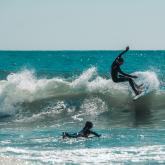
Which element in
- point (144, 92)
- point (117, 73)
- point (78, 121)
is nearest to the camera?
point (117, 73)

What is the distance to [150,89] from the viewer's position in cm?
2598

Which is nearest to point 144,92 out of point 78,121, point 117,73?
point 78,121

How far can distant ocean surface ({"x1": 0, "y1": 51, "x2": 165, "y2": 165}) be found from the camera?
15.0 m

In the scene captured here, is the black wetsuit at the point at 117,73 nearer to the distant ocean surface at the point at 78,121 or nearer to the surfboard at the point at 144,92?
the distant ocean surface at the point at 78,121

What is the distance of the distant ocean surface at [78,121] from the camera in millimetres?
15016

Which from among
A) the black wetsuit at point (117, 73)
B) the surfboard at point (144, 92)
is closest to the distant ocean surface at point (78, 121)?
the surfboard at point (144, 92)

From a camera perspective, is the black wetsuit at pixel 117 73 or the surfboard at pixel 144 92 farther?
the surfboard at pixel 144 92

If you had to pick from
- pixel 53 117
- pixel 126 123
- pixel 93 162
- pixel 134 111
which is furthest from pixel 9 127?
pixel 93 162

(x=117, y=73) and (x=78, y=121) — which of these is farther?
(x=78, y=121)

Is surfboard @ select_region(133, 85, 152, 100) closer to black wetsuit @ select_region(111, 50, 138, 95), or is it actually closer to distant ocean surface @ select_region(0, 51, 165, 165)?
distant ocean surface @ select_region(0, 51, 165, 165)

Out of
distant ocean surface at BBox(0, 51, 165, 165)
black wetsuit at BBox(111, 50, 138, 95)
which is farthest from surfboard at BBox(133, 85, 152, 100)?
black wetsuit at BBox(111, 50, 138, 95)

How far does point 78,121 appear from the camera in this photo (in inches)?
890

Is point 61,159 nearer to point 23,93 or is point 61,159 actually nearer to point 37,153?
point 37,153

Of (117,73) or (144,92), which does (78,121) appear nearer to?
(117,73)
